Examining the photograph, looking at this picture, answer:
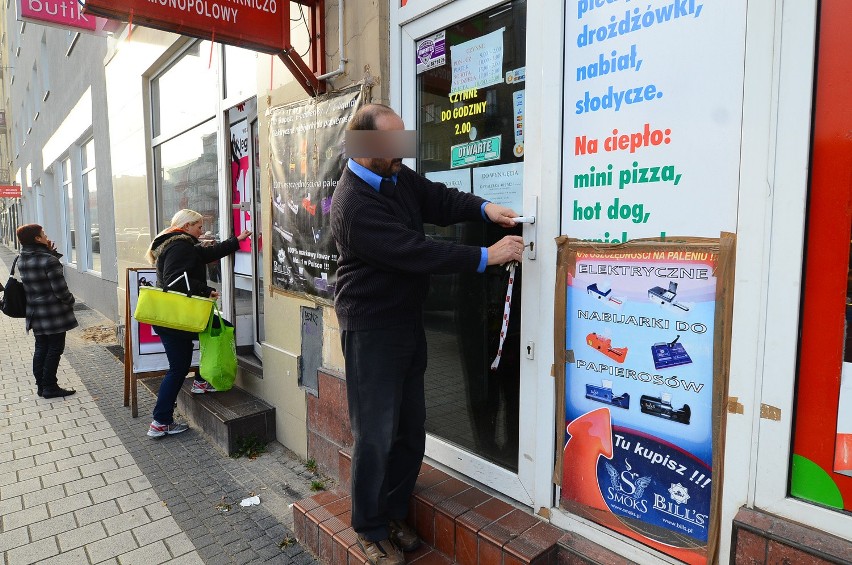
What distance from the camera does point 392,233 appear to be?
2148 mm

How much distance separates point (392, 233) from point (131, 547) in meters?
2.36

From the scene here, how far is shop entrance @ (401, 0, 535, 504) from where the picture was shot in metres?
2.59

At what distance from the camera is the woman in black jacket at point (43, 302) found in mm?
5711

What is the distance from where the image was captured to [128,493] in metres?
3.61

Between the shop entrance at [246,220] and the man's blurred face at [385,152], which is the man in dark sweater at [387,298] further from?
the shop entrance at [246,220]

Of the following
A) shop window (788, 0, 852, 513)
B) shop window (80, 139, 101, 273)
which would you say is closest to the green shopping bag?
shop window (788, 0, 852, 513)

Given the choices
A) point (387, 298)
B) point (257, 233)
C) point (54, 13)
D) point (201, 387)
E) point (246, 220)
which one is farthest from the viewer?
point (54, 13)

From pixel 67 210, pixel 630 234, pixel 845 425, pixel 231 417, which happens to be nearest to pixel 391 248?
pixel 630 234

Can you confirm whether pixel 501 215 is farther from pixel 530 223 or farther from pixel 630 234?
pixel 630 234

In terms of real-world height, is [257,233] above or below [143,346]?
above

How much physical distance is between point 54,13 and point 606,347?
7.79 m

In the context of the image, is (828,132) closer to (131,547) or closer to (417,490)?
(417,490)

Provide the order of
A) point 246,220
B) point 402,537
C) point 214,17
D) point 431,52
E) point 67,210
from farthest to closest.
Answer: point 67,210, point 246,220, point 214,17, point 431,52, point 402,537

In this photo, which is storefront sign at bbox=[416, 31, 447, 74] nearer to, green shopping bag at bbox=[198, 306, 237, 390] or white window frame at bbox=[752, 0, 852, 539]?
white window frame at bbox=[752, 0, 852, 539]
